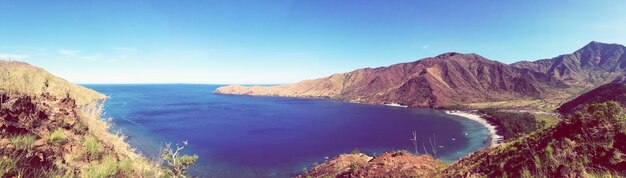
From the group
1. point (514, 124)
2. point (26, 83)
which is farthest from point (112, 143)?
point (514, 124)

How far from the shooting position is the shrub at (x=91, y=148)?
6.43 m

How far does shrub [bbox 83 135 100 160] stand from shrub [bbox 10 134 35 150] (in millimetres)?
923

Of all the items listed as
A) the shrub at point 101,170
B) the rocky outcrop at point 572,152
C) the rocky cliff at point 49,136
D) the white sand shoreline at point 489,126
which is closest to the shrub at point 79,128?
the rocky cliff at point 49,136

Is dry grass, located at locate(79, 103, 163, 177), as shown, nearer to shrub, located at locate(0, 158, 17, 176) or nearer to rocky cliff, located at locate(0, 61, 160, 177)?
rocky cliff, located at locate(0, 61, 160, 177)

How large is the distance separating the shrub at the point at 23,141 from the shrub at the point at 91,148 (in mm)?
923

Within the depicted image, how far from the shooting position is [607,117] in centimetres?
1037

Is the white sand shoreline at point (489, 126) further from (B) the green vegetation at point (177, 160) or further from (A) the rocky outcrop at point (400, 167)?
(B) the green vegetation at point (177, 160)

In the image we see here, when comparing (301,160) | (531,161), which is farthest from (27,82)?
(301,160)

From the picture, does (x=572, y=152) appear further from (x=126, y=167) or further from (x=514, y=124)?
(x=514, y=124)

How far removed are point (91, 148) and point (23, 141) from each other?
1267 millimetres

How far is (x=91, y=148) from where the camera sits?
21.6 feet

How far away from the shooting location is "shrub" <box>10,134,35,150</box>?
5.17 meters

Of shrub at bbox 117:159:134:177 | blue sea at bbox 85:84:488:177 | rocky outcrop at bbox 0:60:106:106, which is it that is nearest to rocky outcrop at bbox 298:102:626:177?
shrub at bbox 117:159:134:177

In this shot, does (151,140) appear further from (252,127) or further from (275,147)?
(252,127)
